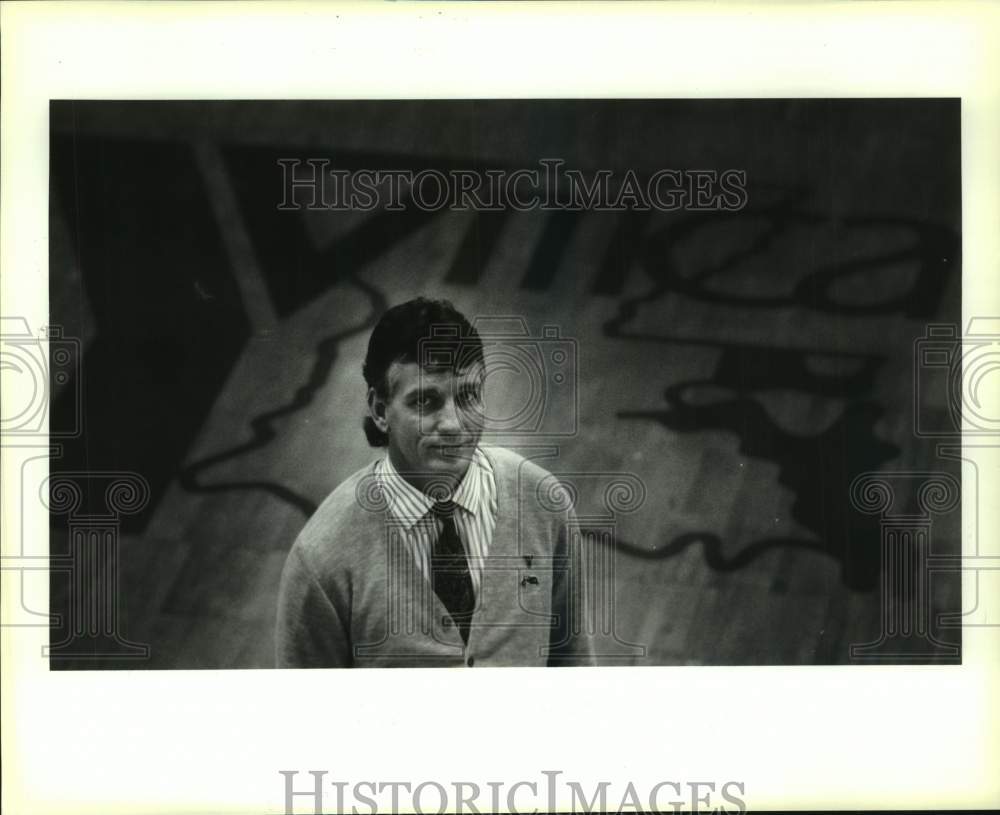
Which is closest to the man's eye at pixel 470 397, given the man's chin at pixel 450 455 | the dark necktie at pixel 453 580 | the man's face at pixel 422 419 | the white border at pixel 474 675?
the man's face at pixel 422 419

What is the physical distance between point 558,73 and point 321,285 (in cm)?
90

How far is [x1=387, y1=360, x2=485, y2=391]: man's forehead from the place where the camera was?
305cm

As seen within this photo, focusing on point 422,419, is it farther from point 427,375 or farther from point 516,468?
point 516,468

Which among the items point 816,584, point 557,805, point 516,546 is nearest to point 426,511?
point 516,546

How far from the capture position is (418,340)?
3059 millimetres

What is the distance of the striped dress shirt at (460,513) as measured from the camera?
10.0 feet

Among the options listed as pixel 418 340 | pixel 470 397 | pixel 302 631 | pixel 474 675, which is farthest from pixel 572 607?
pixel 418 340

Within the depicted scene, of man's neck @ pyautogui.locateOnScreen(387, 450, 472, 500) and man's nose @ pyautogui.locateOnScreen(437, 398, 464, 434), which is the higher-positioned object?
man's nose @ pyautogui.locateOnScreen(437, 398, 464, 434)

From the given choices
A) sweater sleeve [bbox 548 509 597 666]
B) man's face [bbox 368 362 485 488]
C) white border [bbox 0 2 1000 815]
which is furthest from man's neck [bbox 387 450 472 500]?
white border [bbox 0 2 1000 815]

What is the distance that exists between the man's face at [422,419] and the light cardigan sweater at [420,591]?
0.09m

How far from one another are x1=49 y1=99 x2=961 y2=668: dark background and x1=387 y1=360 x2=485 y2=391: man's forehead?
12 cm

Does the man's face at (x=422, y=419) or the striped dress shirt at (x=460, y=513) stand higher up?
the man's face at (x=422, y=419)

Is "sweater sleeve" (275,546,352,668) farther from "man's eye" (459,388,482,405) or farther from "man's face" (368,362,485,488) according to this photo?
Result: "man's eye" (459,388,482,405)

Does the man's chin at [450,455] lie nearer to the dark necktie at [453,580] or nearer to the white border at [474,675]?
the dark necktie at [453,580]
